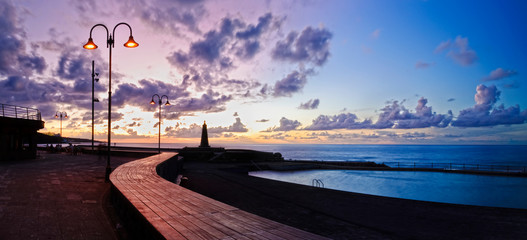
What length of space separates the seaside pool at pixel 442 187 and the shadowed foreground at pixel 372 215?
21.0m

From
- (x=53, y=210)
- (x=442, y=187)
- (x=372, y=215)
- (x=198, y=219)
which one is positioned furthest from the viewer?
(x=442, y=187)

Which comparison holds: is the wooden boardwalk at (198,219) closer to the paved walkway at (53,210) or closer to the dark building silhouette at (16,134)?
the paved walkway at (53,210)

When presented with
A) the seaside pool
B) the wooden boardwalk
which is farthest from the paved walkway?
the seaside pool

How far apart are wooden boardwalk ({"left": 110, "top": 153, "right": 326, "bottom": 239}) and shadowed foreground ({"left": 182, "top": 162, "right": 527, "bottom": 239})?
6065 mm

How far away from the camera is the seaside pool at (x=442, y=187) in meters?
38.8

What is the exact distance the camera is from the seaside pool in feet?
127

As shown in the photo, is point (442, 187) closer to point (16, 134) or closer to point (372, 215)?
point (372, 215)

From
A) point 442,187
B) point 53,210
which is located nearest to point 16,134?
point 53,210

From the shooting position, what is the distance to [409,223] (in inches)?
518

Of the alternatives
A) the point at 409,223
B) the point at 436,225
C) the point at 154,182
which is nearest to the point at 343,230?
the point at 409,223

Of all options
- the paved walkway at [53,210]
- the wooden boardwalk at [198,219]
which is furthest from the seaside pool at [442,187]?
the wooden boardwalk at [198,219]

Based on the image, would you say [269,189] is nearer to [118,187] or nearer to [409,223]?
[409,223]

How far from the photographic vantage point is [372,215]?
14.4 metres

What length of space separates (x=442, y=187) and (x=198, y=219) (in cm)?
5451
